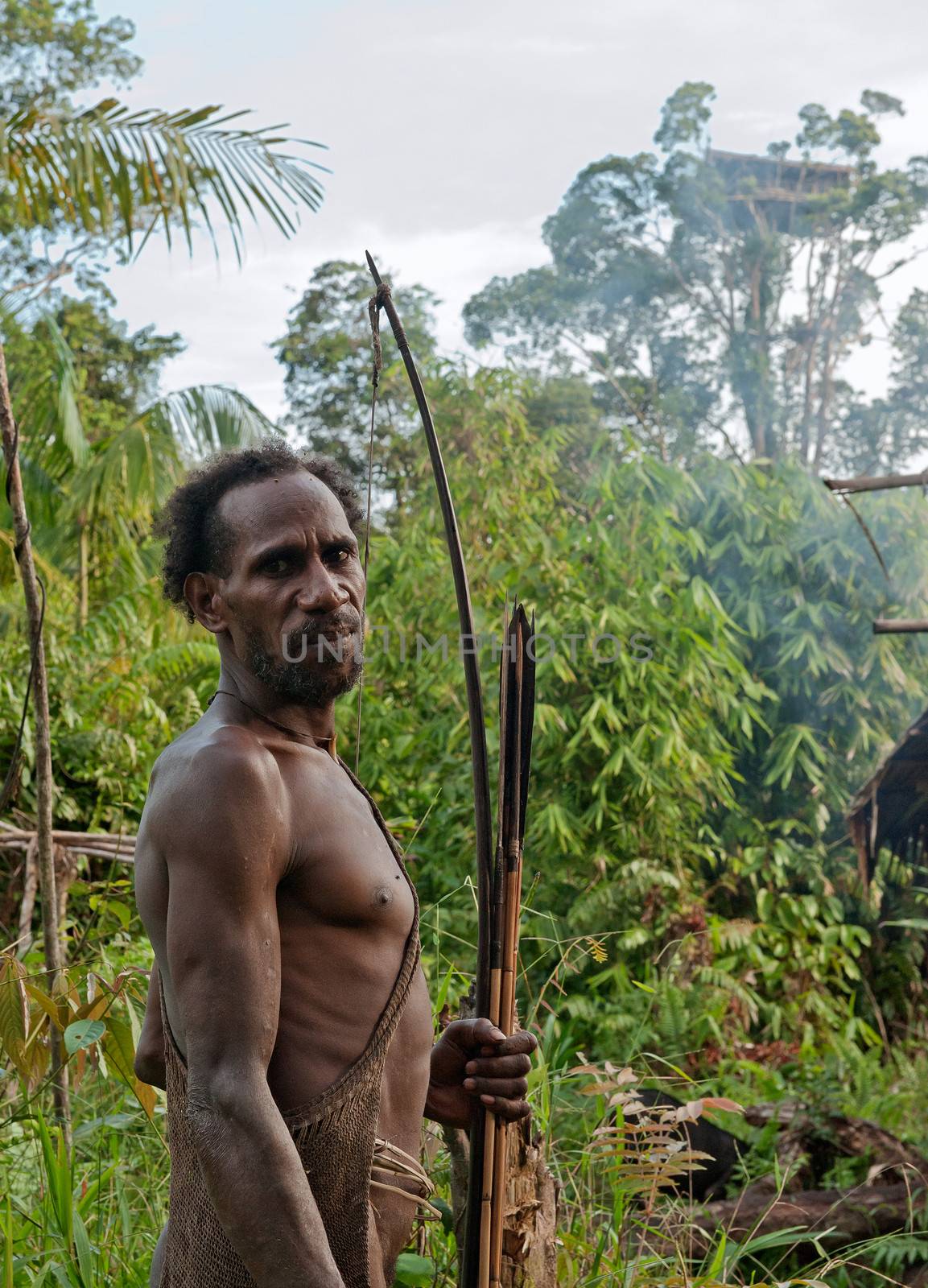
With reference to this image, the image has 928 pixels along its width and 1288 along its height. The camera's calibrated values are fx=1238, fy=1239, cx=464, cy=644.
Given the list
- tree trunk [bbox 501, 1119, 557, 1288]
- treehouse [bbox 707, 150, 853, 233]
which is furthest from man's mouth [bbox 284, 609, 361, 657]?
treehouse [bbox 707, 150, 853, 233]

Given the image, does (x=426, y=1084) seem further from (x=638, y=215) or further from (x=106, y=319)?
(x=638, y=215)

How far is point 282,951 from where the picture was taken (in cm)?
127

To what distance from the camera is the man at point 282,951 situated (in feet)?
3.81

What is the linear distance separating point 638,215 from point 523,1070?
17.5m

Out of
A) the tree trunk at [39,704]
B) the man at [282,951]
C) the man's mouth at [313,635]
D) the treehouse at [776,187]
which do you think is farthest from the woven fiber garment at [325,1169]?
the treehouse at [776,187]

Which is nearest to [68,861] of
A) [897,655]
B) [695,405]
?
[897,655]

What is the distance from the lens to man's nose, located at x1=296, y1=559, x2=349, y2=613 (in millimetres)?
1332

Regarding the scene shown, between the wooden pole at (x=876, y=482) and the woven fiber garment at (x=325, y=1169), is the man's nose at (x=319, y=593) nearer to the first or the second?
the woven fiber garment at (x=325, y=1169)

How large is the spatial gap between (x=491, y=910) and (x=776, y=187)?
17.7 meters

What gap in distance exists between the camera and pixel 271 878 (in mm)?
1227

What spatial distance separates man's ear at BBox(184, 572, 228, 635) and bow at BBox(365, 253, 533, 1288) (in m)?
0.27

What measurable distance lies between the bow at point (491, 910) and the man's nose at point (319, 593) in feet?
0.48

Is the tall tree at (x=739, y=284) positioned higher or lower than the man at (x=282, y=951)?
higher

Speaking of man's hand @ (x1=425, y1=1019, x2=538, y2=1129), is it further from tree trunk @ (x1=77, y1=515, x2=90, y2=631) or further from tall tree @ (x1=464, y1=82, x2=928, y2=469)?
tall tree @ (x1=464, y1=82, x2=928, y2=469)
